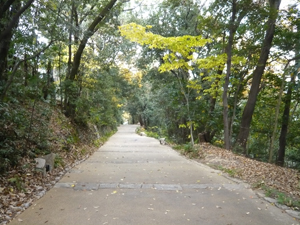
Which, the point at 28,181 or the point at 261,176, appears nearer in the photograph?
the point at 28,181

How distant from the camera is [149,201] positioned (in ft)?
14.1

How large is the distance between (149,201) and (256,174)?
3416mm

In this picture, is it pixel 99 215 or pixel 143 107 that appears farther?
pixel 143 107

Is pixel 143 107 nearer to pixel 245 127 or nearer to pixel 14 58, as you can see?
pixel 245 127

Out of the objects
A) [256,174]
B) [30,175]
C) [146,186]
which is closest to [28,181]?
[30,175]

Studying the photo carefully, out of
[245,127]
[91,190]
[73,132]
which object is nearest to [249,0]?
[245,127]

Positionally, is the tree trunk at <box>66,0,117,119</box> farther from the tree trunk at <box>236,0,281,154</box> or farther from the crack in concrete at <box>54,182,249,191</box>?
the tree trunk at <box>236,0,281,154</box>

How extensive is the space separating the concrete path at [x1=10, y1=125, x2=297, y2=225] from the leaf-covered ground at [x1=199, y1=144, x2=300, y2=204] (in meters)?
0.52

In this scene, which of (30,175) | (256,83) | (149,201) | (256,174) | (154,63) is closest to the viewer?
(149,201)

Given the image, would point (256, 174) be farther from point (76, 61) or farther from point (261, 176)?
point (76, 61)

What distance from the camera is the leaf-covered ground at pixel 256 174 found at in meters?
5.18

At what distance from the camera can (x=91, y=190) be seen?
16.0 ft

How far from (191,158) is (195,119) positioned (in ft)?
10.4

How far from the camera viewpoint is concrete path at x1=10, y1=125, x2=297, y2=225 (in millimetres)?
3557
